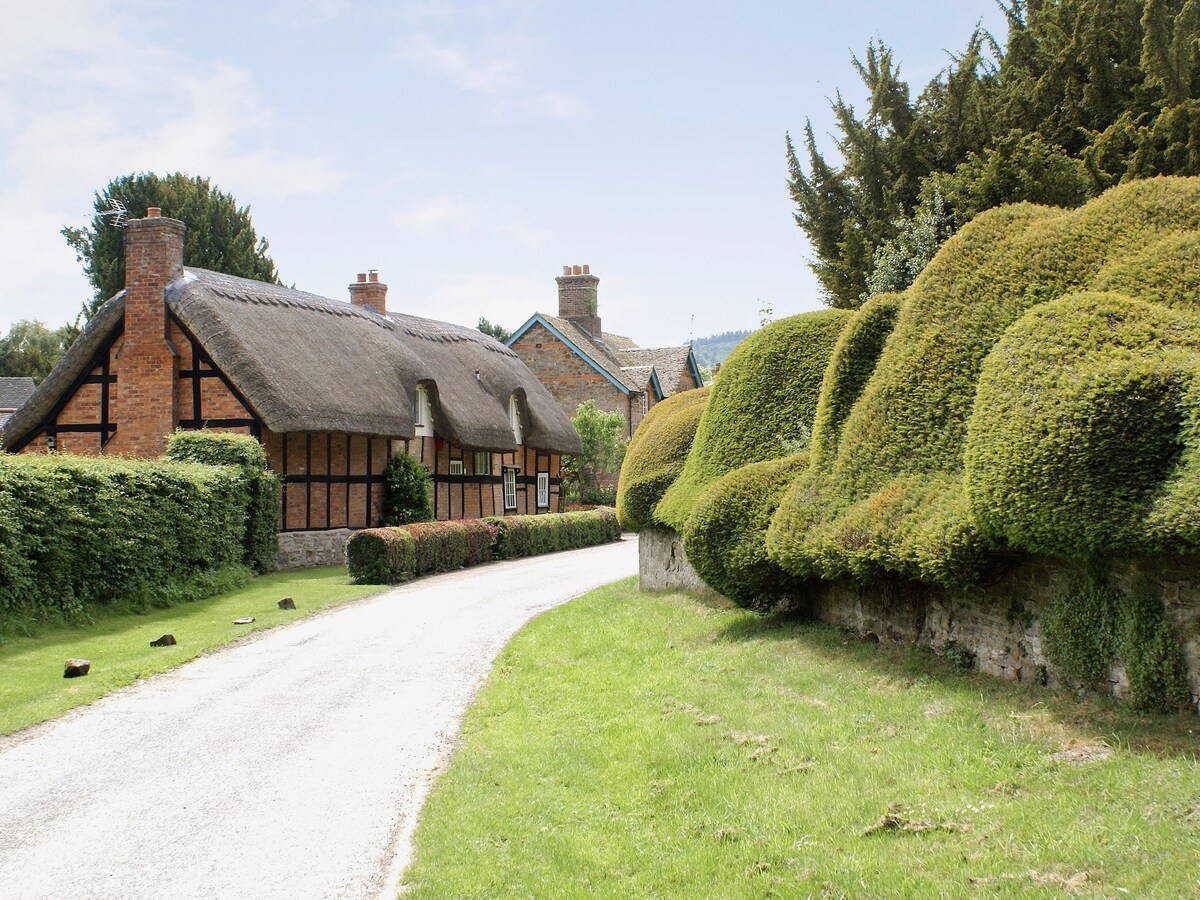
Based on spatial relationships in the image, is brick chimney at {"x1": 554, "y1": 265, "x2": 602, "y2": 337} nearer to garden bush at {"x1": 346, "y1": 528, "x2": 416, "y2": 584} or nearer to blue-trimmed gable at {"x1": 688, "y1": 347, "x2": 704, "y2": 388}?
blue-trimmed gable at {"x1": 688, "y1": 347, "x2": 704, "y2": 388}

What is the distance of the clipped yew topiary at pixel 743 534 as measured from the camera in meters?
11.2

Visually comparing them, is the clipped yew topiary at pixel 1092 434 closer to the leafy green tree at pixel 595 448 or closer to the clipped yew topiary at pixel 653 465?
the clipped yew topiary at pixel 653 465

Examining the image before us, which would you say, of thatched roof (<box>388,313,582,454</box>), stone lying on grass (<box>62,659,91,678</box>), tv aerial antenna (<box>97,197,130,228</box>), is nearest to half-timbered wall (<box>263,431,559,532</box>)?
thatched roof (<box>388,313,582,454</box>)

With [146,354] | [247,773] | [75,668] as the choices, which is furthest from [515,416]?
[247,773]

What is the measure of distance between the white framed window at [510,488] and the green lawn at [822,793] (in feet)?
83.0

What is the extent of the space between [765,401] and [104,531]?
9.85m

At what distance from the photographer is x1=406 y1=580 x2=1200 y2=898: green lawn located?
4984 millimetres

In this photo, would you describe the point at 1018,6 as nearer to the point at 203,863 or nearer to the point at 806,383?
the point at 806,383

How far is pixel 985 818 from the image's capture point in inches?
214

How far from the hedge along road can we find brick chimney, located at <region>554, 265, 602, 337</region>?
118 feet

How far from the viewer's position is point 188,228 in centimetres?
4781

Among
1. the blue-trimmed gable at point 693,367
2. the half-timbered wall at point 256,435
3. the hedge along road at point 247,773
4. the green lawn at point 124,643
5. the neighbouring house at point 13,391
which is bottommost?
the hedge along road at point 247,773

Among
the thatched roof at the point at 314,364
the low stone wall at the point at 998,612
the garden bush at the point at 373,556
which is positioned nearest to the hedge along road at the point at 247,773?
the low stone wall at the point at 998,612

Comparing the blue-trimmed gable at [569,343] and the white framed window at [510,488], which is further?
the blue-trimmed gable at [569,343]
